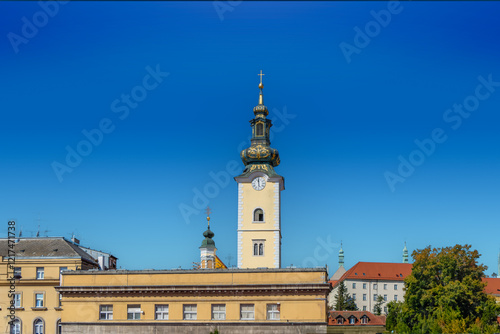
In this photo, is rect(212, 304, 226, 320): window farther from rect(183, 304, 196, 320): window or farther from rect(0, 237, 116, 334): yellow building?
rect(0, 237, 116, 334): yellow building

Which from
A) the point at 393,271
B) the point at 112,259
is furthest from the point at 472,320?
the point at 393,271

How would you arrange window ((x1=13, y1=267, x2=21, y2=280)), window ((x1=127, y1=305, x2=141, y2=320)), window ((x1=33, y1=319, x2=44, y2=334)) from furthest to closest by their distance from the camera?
window ((x1=13, y1=267, x2=21, y2=280)), window ((x1=33, y1=319, x2=44, y2=334)), window ((x1=127, y1=305, x2=141, y2=320))

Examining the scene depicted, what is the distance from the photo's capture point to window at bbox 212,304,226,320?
150ft

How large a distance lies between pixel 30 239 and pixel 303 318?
2816 centimetres

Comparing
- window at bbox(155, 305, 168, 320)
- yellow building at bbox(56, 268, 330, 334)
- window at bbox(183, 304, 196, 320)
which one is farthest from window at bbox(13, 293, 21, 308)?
window at bbox(183, 304, 196, 320)

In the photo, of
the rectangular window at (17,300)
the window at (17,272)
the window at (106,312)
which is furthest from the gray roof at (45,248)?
the window at (106,312)

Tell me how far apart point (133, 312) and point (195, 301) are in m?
4.52

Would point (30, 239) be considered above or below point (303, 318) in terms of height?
above

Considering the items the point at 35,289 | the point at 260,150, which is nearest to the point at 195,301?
the point at 35,289

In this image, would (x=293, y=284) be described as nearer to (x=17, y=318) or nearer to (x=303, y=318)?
(x=303, y=318)

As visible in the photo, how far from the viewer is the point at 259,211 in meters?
61.1

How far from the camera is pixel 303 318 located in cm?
4506

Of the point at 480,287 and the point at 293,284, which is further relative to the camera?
the point at 480,287

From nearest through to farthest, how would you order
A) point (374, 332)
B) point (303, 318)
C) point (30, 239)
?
point (303, 318), point (30, 239), point (374, 332)
